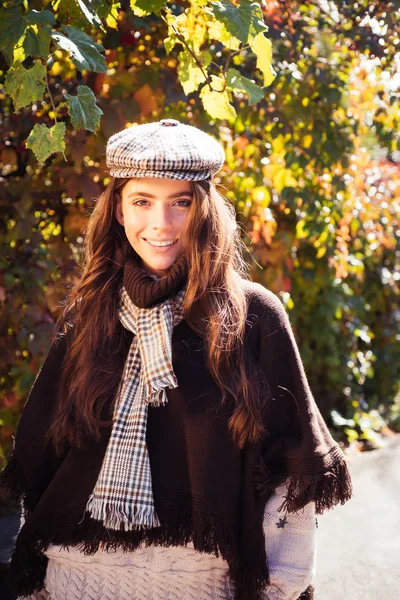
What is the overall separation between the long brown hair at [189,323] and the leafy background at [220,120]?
0.36 m

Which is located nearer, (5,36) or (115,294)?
(5,36)

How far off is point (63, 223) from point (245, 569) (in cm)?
189

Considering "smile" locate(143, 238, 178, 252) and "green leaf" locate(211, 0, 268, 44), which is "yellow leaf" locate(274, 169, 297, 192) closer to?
"green leaf" locate(211, 0, 268, 44)

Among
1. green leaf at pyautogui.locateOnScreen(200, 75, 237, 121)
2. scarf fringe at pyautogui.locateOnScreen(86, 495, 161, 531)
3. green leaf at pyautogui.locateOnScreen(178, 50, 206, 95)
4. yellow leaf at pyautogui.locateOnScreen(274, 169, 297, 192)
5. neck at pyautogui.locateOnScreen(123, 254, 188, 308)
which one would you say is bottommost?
yellow leaf at pyautogui.locateOnScreen(274, 169, 297, 192)

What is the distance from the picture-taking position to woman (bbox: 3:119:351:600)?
219 cm

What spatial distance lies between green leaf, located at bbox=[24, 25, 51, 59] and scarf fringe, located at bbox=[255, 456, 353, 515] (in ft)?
3.62

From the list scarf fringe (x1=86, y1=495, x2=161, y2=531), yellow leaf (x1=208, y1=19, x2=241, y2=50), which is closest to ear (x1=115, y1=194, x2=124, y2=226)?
yellow leaf (x1=208, y1=19, x2=241, y2=50)

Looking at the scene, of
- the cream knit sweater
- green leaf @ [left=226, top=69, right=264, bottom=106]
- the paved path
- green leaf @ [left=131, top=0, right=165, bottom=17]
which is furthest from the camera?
the paved path

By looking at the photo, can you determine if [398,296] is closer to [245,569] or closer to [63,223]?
[63,223]

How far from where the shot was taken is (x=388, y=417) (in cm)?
637

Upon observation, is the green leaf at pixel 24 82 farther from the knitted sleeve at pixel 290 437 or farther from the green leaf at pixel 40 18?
the knitted sleeve at pixel 290 437

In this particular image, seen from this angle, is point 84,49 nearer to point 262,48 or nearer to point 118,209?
point 118,209

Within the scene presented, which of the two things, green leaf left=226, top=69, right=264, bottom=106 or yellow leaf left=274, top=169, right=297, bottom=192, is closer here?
green leaf left=226, top=69, right=264, bottom=106

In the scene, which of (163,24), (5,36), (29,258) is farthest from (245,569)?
(163,24)
